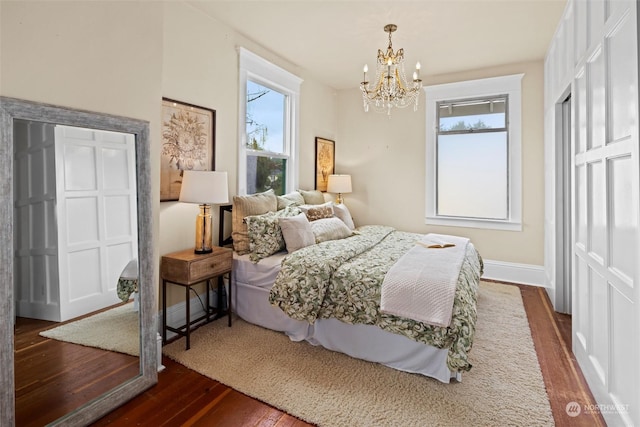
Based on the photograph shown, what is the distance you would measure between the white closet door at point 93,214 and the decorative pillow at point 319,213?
183 centimetres

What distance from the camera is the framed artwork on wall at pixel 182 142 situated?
267 centimetres

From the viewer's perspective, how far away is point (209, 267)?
103 inches

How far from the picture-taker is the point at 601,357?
1.85m

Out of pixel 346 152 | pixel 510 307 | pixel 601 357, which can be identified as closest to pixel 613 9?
pixel 601 357

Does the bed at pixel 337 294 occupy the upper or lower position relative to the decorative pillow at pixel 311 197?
lower

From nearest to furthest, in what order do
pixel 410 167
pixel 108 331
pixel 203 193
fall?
pixel 108 331
pixel 203 193
pixel 410 167

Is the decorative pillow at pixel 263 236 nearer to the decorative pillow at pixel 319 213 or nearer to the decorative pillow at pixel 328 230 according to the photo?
the decorative pillow at pixel 328 230

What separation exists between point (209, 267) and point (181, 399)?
0.97 meters

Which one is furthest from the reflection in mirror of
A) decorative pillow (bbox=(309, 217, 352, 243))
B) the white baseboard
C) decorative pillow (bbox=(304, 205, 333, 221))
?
the white baseboard

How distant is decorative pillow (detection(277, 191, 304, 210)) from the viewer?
11.7 ft

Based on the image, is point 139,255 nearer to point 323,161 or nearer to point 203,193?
point 203,193

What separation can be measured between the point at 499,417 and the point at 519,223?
311cm

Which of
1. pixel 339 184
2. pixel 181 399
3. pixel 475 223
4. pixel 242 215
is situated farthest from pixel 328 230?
pixel 475 223

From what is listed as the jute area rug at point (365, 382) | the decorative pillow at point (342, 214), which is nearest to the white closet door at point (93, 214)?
the jute area rug at point (365, 382)
